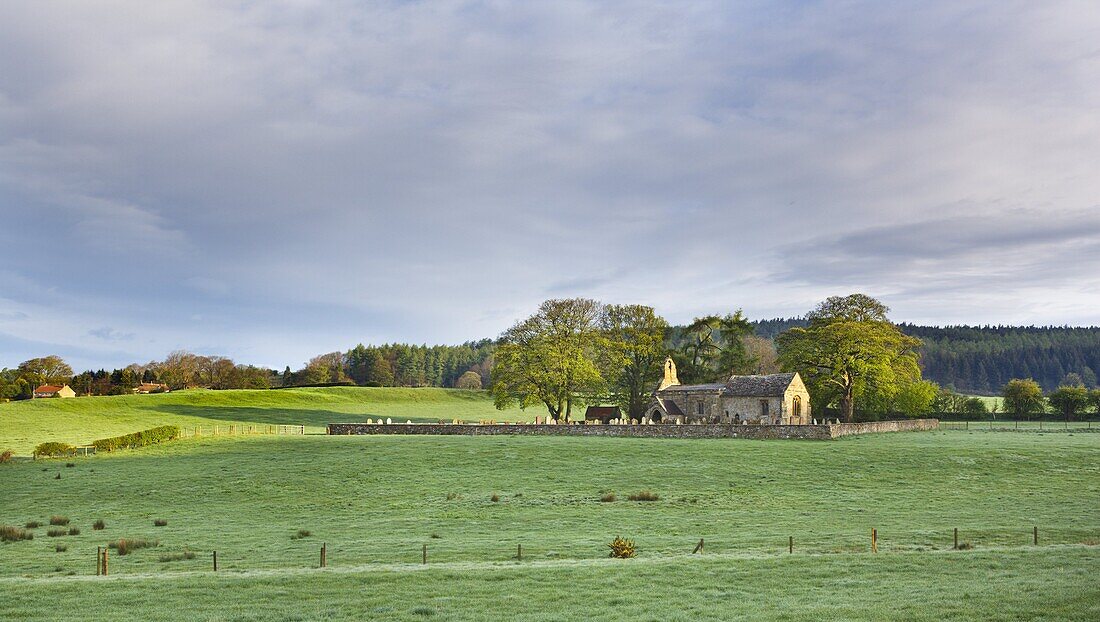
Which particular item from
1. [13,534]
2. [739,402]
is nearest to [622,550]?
[13,534]

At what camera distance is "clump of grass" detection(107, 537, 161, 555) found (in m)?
28.2

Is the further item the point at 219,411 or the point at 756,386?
the point at 219,411

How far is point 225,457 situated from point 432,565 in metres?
39.1

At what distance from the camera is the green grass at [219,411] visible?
275ft

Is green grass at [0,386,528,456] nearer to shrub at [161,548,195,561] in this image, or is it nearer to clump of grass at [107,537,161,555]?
clump of grass at [107,537,161,555]

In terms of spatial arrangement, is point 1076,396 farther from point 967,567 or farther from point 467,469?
point 967,567

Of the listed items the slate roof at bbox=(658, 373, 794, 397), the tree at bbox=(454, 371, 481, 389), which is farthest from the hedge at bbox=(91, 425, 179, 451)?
the tree at bbox=(454, 371, 481, 389)

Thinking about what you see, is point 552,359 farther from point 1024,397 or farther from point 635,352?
point 1024,397

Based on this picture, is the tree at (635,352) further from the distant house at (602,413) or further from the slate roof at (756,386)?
the slate roof at (756,386)

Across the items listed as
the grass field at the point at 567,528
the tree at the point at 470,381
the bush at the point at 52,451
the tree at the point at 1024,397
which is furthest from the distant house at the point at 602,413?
the tree at the point at 470,381

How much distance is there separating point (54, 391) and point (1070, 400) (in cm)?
15766

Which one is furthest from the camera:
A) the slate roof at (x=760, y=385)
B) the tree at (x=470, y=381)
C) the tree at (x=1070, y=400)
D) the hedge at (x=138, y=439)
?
the tree at (x=470, y=381)

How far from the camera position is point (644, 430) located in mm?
67625

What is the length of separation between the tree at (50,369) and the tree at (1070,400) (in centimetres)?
16076
